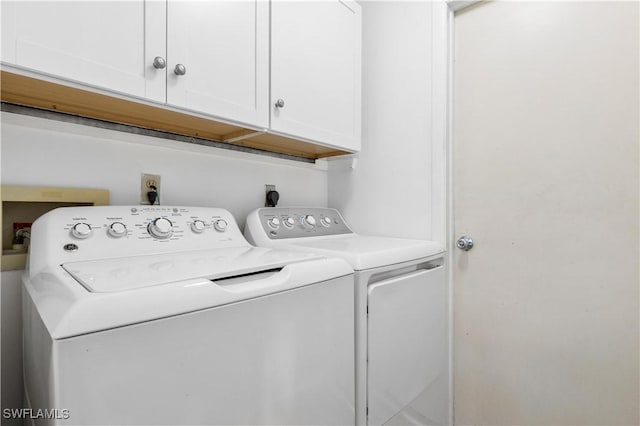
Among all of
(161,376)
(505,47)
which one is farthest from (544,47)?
Answer: (161,376)

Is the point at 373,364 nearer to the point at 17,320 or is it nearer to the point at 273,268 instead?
the point at 273,268

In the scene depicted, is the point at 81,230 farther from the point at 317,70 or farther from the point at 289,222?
the point at 317,70

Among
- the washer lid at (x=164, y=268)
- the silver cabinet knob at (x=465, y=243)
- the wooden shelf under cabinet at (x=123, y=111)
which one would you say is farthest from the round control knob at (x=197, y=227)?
the silver cabinet knob at (x=465, y=243)

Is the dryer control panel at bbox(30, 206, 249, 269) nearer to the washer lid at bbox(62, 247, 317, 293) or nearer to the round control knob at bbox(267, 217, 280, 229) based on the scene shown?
the washer lid at bbox(62, 247, 317, 293)

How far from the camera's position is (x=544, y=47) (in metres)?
1.24

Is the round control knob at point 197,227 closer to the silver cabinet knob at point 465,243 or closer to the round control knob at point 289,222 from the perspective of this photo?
the round control knob at point 289,222

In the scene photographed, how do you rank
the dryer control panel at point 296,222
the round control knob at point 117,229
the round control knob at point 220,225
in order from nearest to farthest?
the round control knob at point 117,229
the round control knob at point 220,225
the dryer control panel at point 296,222

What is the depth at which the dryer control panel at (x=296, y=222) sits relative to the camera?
1.32 metres

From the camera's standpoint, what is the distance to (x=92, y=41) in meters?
0.79

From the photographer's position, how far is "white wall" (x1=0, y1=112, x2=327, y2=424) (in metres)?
0.90

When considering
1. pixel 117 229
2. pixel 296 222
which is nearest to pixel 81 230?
pixel 117 229

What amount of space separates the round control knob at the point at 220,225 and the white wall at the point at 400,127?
29.8 inches

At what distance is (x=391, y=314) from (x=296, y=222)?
0.58m

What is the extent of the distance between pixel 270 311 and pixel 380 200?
1038mm
